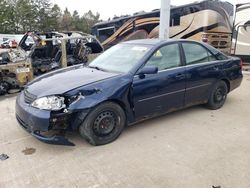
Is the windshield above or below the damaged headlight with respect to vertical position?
above

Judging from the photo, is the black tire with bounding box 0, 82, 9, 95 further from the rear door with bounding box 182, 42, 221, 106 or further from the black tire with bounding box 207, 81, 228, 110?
the black tire with bounding box 207, 81, 228, 110

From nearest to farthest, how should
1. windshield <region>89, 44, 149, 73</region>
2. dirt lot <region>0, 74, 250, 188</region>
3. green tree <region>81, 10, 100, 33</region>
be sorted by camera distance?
dirt lot <region>0, 74, 250, 188</region> → windshield <region>89, 44, 149, 73</region> → green tree <region>81, 10, 100, 33</region>

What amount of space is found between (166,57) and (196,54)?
2.55 feet

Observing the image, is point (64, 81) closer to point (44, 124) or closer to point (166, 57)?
point (44, 124)

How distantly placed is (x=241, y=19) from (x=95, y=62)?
23.4 feet

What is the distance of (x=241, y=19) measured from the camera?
31.6 ft

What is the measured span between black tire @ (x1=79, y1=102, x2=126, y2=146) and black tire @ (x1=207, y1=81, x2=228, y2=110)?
2156 millimetres

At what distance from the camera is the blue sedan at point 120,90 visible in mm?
3484

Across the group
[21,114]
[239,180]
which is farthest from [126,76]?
[239,180]

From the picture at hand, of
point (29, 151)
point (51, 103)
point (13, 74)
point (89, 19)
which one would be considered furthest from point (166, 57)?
point (89, 19)

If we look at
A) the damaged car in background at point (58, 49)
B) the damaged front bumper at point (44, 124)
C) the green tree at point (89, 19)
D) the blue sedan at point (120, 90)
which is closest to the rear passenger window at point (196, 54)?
the blue sedan at point (120, 90)

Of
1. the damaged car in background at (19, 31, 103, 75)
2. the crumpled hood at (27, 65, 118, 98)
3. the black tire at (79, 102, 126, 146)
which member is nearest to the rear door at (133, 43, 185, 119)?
the black tire at (79, 102, 126, 146)

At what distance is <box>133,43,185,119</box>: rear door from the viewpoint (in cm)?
405

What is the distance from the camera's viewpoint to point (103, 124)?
12.3ft
